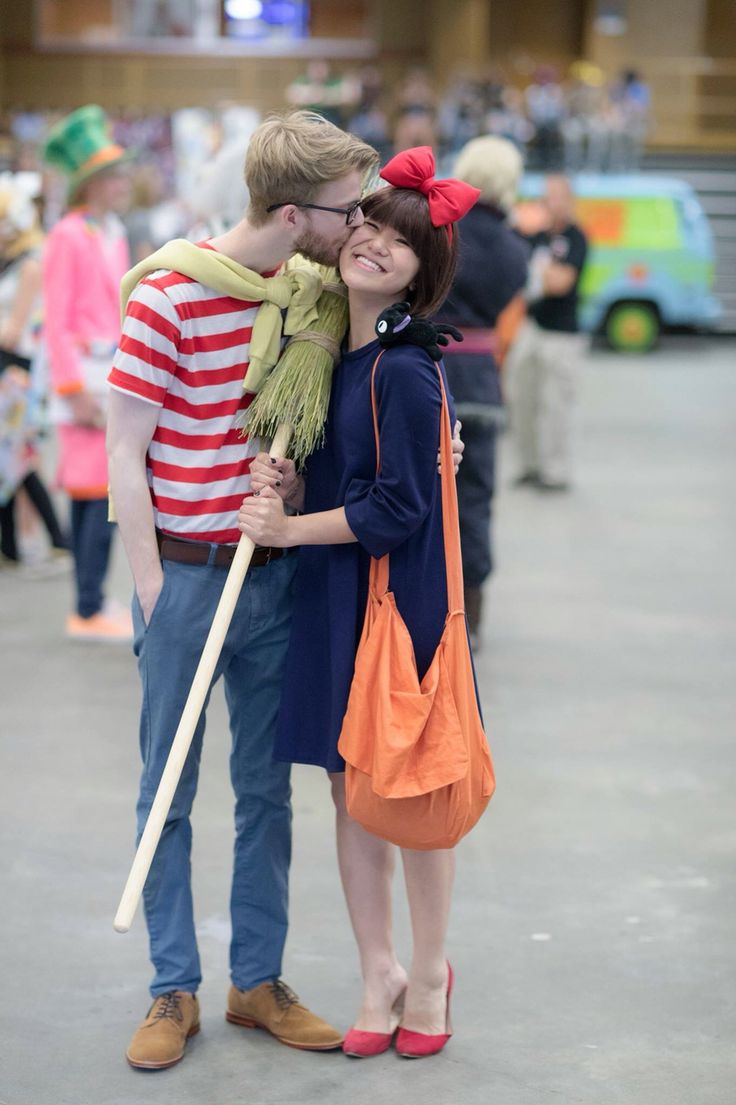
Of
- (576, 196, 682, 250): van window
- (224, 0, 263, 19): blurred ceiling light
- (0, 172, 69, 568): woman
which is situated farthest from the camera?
(224, 0, 263, 19): blurred ceiling light

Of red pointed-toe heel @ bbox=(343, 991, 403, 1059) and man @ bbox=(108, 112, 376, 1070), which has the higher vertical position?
man @ bbox=(108, 112, 376, 1070)

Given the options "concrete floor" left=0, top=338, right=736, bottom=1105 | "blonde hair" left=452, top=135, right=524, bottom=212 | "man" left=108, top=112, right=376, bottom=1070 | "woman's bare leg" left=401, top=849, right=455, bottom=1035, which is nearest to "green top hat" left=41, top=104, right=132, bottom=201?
"blonde hair" left=452, top=135, right=524, bottom=212

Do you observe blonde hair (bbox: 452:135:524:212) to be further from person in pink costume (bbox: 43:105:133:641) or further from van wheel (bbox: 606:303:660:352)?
van wheel (bbox: 606:303:660:352)

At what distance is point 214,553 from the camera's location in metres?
2.54

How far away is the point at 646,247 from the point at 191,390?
1189 cm

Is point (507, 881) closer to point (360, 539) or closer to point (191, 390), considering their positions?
point (360, 539)

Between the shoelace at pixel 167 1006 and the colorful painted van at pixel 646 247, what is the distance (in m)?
11.8

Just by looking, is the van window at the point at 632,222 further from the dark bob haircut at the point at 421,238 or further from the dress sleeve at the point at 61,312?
the dark bob haircut at the point at 421,238

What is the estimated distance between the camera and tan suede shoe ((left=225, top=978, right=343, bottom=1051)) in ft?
8.87

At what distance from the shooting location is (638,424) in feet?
35.7

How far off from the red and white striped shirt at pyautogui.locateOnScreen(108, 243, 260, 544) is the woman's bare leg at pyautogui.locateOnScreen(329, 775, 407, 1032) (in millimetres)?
587

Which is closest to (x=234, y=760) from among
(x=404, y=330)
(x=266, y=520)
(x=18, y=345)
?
(x=266, y=520)

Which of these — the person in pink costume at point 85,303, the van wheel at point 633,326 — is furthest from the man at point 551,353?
the van wheel at point 633,326

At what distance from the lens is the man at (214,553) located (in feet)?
7.98
